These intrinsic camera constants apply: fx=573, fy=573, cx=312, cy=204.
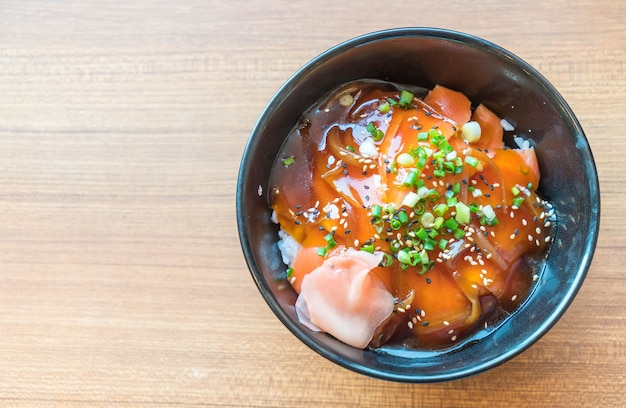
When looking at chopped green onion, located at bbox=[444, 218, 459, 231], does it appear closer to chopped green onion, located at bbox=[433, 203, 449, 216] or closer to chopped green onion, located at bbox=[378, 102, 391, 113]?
chopped green onion, located at bbox=[433, 203, 449, 216]

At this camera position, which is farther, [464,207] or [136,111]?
[136,111]

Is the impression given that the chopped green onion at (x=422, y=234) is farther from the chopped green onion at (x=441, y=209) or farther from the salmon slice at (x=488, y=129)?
the salmon slice at (x=488, y=129)

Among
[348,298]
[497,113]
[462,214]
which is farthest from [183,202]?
[497,113]

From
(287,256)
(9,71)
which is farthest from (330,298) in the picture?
(9,71)

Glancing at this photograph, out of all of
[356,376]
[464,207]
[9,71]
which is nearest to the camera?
[464,207]

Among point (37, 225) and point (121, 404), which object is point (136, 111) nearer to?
point (37, 225)

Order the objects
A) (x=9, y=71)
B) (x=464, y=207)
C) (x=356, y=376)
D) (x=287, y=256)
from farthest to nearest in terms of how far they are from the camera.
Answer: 1. (x=9, y=71)
2. (x=356, y=376)
3. (x=287, y=256)
4. (x=464, y=207)
